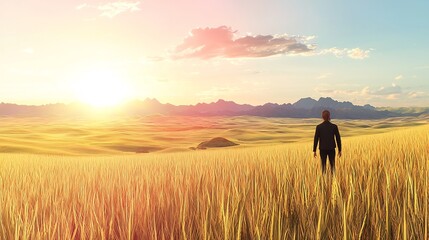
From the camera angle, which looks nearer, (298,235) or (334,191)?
(298,235)

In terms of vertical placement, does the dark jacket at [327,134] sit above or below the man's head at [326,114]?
below

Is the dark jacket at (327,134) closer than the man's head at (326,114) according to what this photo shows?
No

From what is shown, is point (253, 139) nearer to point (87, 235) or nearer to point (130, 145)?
point (130, 145)

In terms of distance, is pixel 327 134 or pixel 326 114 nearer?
pixel 326 114

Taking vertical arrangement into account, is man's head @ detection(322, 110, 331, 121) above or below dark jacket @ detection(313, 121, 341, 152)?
above

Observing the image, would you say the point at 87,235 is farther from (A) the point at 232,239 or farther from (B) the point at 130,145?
(B) the point at 130,145

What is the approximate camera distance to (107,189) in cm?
615

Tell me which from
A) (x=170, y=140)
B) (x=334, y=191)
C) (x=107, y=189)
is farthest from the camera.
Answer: (x=170, y=140)

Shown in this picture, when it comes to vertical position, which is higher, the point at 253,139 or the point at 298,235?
the point at 298,235

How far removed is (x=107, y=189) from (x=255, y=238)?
3552 mm

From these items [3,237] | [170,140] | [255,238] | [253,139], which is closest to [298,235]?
[255,238]

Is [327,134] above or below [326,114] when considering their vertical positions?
below

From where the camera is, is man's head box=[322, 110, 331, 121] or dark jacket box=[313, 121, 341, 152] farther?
dark jacket box=[313, 121, 341, 152]

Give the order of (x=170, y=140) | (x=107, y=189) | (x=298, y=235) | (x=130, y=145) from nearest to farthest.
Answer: (x=298, y=235), (x=107, y=189), (x=130, y=145), (x=170, y=140)
